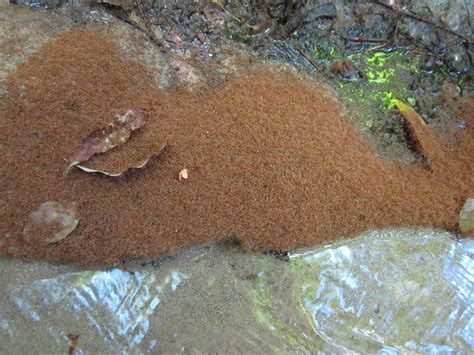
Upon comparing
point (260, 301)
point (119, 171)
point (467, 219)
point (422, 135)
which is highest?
point (422, 135)

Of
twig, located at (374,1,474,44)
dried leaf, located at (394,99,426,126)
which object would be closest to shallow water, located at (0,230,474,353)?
dried leaf, located at (394,99,426,126)

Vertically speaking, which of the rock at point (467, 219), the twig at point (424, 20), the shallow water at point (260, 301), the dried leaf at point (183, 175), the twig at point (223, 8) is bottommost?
the shallow water at point (260, 301)

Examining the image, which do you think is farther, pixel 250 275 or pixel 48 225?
pixel 250 275

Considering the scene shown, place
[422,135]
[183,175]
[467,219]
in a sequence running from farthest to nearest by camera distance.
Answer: [422,135], [467,219], [183,175]

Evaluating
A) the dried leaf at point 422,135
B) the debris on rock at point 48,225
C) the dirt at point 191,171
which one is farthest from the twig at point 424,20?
the debris on rock at point 48,225

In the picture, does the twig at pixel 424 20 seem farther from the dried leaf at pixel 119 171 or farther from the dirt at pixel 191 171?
Result: the dried leaf at pixel 119 171

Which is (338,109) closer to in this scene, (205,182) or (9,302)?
(205,182)

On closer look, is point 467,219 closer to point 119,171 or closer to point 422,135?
point 422,135

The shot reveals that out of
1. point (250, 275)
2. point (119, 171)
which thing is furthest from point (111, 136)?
point (250, 275)
